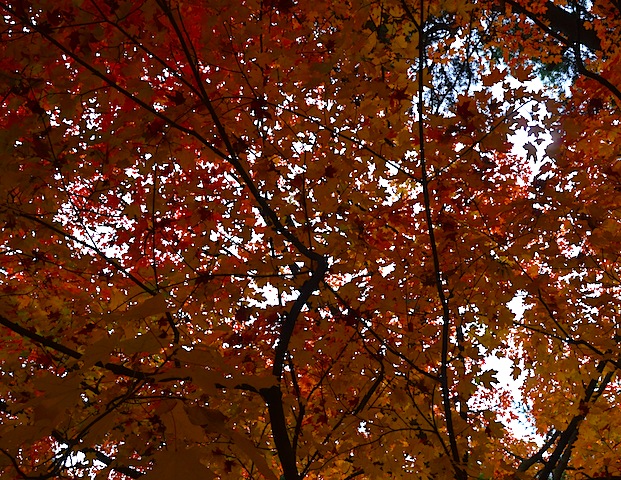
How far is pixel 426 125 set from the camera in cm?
Result: 279

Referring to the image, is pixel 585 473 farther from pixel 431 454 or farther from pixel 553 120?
pixel 553 120

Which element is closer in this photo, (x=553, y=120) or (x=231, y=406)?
(x=553, y=120)

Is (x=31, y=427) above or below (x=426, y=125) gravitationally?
below

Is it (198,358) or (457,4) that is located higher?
(457,4)

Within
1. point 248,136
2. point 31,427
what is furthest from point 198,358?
point 248,136

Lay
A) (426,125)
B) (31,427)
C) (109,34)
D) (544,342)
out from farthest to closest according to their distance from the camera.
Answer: (544,342) < (426,125) < (109,34) < (31,427)

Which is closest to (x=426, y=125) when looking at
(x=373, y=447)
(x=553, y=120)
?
(x=553, y=120)

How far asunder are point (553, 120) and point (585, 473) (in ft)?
14.0

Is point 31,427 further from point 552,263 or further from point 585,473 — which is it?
point 585,473

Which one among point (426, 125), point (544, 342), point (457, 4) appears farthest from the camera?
point (544, 342)

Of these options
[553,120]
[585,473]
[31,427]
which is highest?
[553,120]

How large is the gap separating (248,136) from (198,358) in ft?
8.13

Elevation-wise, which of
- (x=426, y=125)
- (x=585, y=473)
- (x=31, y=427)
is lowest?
(x=31, y=427)

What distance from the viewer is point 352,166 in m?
2.88
